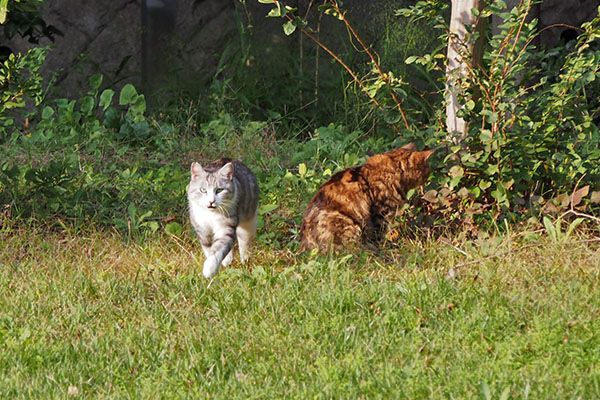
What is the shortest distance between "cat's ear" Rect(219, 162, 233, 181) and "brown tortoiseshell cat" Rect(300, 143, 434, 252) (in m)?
0.53

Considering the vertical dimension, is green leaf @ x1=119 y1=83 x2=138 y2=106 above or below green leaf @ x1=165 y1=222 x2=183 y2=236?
above

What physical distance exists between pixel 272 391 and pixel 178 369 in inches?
17.9

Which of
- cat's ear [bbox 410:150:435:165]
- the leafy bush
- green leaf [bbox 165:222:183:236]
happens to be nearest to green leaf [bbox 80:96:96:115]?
green leaf [bbox 165:222:183:236]

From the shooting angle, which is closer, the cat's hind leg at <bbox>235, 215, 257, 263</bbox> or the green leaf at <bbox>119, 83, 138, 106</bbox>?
the cat's hind leg at <bbox>235, 215, 257, 263</bbox>

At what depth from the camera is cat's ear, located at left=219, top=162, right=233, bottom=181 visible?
4.91 metres

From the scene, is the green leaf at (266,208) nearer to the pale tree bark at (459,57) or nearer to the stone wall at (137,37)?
the pale tree bark at (459,57)

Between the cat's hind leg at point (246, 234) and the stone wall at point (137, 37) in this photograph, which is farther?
the stone wall at point (137, 37)

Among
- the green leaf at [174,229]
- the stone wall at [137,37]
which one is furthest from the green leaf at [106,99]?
the green leaf at [174,229]

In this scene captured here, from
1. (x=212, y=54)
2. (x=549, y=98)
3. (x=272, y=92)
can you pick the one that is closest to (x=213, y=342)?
(x=549, y=98)

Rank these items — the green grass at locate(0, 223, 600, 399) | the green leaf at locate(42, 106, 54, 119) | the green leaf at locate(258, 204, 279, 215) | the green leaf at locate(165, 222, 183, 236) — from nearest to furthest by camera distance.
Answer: the green grass at locate(0, 223, 600, 399) → the green leaf at locate(165, 222, 183, 236) → the green leaf at locate(258, 204, 279, 215) → the green leaf at locate(42, 106, 54, 119)

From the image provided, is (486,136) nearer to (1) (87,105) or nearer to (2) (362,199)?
(2) (362,199)

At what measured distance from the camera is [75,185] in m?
6.21

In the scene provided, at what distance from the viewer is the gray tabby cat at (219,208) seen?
4.79 meters

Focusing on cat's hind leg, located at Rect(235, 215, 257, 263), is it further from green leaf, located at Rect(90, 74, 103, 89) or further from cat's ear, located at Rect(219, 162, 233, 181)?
green leaf, located at Rect(90, 74, 103, 89)
